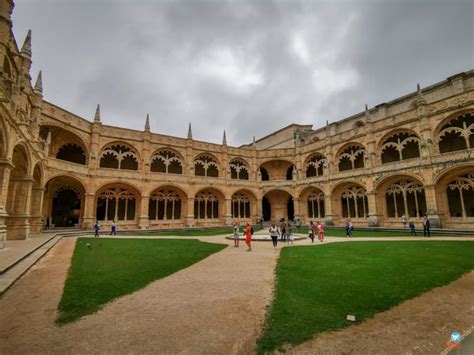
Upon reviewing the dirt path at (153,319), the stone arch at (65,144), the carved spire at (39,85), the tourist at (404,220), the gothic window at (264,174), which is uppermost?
the carved spire at (39,85)

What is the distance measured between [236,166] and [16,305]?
27.4 metres

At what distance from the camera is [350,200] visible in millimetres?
25391

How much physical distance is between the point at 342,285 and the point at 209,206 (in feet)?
81.2

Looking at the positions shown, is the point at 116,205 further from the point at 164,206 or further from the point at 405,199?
the point at 405,199

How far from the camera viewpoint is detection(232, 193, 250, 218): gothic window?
99.6 ft

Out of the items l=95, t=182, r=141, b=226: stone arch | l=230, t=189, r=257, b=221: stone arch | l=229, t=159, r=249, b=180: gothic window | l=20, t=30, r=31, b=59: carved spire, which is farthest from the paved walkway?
l=229, t=159, r=249, b=180: gothic window

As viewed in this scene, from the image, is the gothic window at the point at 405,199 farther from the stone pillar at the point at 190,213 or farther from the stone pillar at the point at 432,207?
the stone pillar at the point at 190,213

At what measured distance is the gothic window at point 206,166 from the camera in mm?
28734

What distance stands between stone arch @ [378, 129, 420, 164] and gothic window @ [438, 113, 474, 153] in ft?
5.80

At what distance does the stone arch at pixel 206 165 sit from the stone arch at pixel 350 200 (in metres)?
14.4

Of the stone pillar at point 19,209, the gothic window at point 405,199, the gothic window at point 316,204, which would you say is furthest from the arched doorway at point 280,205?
the stone pillar at point 19,209

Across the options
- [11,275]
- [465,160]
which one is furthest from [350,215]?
[11,275]

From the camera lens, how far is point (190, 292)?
16.5ft

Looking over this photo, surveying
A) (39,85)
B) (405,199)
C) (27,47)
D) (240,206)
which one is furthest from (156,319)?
(240,206)
